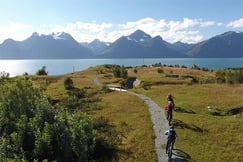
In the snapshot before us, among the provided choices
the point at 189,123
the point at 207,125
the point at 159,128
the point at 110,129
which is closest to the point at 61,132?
the point at 110,129

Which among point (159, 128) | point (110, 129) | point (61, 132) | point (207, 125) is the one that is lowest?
point (110, 129)

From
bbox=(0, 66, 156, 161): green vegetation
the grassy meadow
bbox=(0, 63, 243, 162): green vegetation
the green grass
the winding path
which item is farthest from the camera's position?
the grassy meadow

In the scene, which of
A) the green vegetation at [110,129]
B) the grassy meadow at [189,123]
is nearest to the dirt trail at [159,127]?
the grassy meadow at [189,123]

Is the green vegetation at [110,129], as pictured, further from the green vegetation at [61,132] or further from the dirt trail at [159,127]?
the dirt trail at [159,127]

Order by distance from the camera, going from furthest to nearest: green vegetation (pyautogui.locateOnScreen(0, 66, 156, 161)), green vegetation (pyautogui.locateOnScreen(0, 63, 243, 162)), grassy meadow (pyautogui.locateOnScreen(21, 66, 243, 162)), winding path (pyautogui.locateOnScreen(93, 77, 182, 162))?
grassy meadow (pyautogui.locateOnScreen(21, 66, 243, 162)) < winding path (pyautogui.locateOnScreen(93, 77, 182, 162)) < green vegetation (pyautogui.locateOnScreen(0, 63, 243, 162)) < green vegetation (pyautogui.locateOnScreen(0, 66, 156, 161))

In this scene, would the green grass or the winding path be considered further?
the green grass

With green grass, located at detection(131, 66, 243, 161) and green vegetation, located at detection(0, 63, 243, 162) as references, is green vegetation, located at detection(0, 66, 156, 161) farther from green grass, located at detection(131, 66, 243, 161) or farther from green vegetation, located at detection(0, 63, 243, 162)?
green grass, located at detection(131, 66, 243, 161)

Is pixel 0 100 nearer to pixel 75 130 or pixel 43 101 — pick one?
pixel 43 101

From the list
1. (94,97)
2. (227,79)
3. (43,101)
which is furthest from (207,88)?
(43,101)

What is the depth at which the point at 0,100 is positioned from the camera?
36.8 metres

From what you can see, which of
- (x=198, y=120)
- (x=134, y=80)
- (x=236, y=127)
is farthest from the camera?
(x=134, y=80)

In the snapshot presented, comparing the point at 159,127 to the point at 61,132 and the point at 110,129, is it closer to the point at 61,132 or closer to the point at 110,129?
the point at 110,129

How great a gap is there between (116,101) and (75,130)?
2719cm

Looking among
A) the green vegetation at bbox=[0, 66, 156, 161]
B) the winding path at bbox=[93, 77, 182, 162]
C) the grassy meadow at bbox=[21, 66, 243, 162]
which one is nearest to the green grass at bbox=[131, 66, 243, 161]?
the grassy meadow at bbox=[21, 66, 243, 162]
